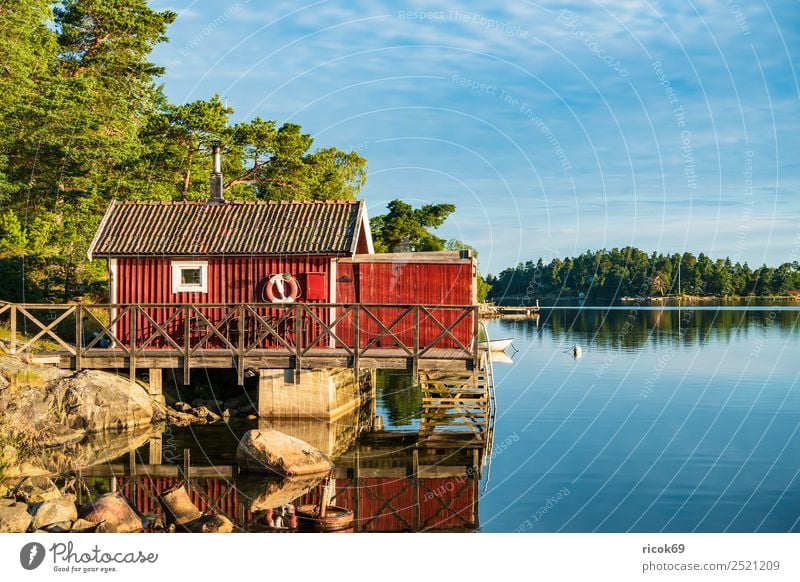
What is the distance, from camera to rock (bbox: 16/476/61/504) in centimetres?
1473

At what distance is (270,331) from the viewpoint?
2256cm

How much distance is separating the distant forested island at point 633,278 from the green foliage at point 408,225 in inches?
3064

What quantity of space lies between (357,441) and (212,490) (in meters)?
6.33

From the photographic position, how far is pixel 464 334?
2316cm

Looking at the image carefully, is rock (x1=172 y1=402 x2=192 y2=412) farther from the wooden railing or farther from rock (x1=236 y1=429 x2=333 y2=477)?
rock (x1=236 y1=429 x2=333 y2=477)

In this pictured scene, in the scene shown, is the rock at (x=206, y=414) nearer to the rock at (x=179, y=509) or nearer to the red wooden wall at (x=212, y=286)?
the red wooden wall at (x=212, y=286)

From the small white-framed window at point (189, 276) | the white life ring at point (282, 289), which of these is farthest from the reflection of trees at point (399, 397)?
the small white-framed window at point (189, 276)

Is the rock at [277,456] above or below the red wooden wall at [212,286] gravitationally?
below

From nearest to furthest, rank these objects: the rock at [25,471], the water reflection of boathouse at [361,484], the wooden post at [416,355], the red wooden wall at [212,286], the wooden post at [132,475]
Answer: the rock at [25,471]
the water reflection of boathouse at [361,484]
the wooden post at [132,475]
the wooden post at [416,355]
the red wooden wall at [212,286]

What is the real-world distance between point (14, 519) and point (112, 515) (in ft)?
4.68

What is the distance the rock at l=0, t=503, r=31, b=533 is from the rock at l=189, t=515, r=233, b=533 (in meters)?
2.49

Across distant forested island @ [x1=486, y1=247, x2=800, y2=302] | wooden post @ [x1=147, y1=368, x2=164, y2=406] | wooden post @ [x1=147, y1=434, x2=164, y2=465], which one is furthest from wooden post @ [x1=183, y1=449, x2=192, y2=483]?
distant forested island @ [x1=486, y1=247, x2=800, y2=302]

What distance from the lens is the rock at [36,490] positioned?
14.7 meters
